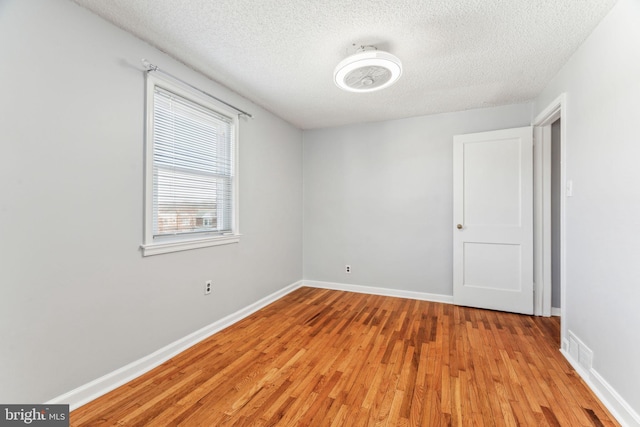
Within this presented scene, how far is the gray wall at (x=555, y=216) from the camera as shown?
295 centimetres

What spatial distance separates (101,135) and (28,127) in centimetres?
34

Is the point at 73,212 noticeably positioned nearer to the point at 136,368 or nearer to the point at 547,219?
the point at 136,368

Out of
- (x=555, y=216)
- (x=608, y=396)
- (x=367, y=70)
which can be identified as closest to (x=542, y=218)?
Result: (x=555, y=216)

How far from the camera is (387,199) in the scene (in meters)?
3.73

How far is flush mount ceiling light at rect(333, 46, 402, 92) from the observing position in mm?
1872

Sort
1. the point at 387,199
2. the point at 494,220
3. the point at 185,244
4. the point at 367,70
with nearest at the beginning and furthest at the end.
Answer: the point at 367,70 → the point at 185,244 → the point at 494,220 → the point at 387,199

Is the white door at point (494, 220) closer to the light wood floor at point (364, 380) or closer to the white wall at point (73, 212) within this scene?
the light wood floor at point (364, 380)

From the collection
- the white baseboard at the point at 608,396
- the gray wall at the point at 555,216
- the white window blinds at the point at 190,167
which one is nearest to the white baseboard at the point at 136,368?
Result: the white window blinds at the point at 190,167

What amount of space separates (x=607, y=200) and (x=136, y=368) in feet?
10.9

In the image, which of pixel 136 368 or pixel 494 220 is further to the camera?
pixel 494 220

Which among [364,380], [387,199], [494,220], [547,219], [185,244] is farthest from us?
[387,199]

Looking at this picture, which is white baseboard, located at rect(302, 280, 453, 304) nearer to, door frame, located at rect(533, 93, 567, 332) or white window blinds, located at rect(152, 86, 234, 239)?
door frame, located at rect(533, 93, 567, 332)

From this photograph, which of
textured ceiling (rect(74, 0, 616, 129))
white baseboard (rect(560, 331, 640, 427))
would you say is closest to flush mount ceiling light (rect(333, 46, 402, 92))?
textured ceiling (rect(74, 0, 616, 129))

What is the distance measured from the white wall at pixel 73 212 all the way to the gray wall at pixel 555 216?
382 cm
